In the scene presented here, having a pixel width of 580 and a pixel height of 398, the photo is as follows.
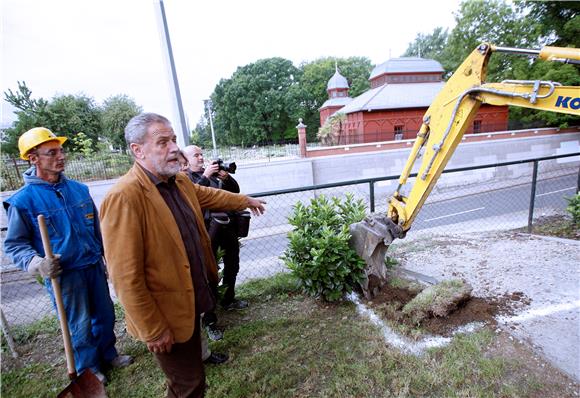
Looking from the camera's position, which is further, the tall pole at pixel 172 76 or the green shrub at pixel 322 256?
the tall pole at pixel 172 76

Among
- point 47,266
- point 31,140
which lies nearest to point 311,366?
point 47,266

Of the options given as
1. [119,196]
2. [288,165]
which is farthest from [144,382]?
[288,165]

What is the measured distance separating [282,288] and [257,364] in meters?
1.31

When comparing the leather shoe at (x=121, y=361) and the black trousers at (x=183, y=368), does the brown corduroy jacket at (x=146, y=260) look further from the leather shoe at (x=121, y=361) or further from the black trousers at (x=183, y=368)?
the leather shoe at (x=121, y=361)

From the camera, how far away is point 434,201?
1414 cm

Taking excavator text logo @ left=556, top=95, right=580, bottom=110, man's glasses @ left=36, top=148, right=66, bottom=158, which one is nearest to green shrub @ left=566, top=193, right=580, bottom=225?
excavator text logo @ left=556, top=95, right=580, bottom=110

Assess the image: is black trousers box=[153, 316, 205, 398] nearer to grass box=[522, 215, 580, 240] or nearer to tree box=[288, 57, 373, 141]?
grass box=[522, 215, 580, 240]

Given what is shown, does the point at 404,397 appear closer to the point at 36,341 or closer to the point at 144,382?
the point at 144,382

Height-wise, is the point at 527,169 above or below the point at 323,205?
below

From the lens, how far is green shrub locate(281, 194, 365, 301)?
3.08 metres

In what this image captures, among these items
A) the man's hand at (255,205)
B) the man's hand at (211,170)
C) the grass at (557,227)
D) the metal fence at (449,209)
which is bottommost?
the metal fence at (449,209)

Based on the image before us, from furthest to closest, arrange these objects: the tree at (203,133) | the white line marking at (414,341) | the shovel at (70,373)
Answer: the tree at (203,133)
the white line marking at (414,341)
the shovel at (70,373)

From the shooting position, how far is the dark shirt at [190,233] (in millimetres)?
1626

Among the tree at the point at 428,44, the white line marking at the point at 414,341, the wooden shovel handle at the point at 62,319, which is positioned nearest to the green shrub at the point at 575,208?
the white line marking at the point at 414,341
